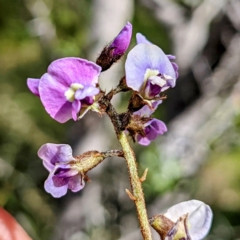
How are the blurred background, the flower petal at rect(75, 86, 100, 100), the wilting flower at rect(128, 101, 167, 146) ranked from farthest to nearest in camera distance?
the blurred background → the wilting flower at rect(128, 101, 167, 146) → the flower petal at rect(75, 86, 100, 100)

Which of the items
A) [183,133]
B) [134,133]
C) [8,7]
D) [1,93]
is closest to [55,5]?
[8,7]

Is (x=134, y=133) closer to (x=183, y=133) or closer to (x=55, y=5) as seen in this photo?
(x=183, y=133)

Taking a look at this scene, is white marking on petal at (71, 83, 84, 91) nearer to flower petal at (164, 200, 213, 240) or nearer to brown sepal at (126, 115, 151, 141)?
brown sepal at (126, 115, 151, 141)

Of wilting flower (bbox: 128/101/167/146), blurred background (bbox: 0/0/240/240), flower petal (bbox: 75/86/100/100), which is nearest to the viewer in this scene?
flower petal (bbox: 75/86/100/100)

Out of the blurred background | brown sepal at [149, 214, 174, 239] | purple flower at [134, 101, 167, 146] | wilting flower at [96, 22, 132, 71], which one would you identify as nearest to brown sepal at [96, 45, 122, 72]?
wilting flower at [96, 22, 132, 71]

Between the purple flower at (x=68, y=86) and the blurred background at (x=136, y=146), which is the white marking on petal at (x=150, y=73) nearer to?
the purple flower at (x=68, y=86)

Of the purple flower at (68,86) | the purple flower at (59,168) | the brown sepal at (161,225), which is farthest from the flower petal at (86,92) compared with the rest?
the brown sepal at (161,225)
